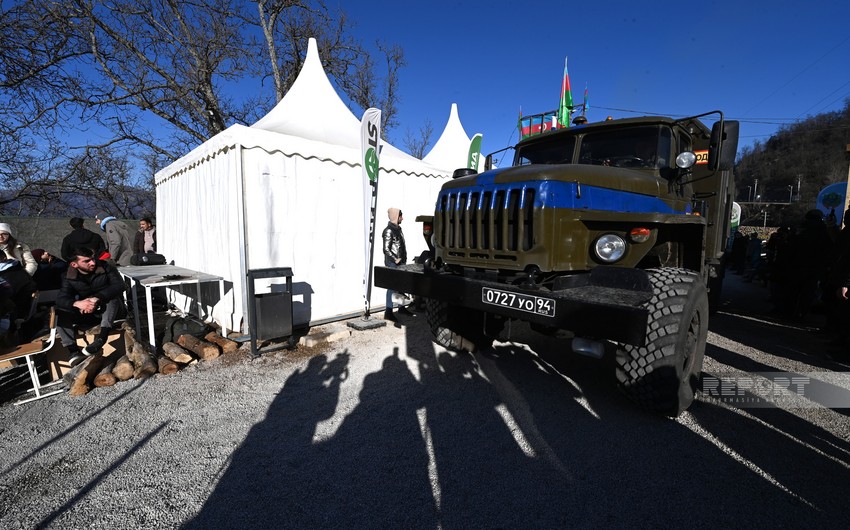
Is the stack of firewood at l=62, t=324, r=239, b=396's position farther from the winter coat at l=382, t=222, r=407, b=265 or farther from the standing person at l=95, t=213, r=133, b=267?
the standing person at l=95, t=213, r=133, b=267

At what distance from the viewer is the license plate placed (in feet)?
8.13

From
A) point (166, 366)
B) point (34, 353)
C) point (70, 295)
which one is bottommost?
point (166, 366)

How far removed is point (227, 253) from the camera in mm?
5273

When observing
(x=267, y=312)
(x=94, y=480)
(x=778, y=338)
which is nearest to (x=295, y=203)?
(x=267, y=312)

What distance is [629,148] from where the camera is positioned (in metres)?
3.66

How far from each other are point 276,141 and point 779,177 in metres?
70.1

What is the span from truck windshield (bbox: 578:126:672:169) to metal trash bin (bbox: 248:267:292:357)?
365 cm

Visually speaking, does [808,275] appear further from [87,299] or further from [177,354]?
[87,299]

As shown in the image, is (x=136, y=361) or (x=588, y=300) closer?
(x=588, y=300)

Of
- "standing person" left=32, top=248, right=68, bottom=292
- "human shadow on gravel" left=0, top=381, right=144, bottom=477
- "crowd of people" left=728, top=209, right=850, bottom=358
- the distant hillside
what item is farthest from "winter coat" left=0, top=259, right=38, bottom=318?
the distant hillside

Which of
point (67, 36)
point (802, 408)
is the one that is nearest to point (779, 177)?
point (802, 408)

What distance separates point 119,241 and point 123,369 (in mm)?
5834

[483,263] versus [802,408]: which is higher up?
[483,263]

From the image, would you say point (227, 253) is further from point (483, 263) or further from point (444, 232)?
point (483, 263)
